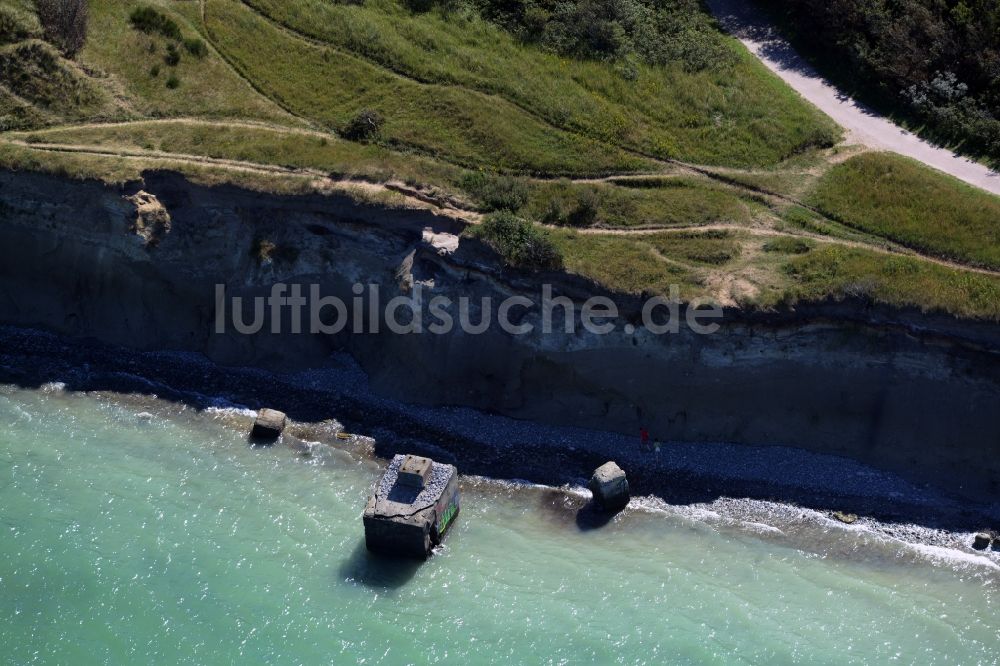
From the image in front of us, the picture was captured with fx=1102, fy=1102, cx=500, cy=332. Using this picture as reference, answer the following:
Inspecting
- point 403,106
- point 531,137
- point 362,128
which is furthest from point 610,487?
point 403,106

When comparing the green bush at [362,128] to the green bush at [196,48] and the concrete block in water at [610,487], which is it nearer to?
the green bush at [196,48]

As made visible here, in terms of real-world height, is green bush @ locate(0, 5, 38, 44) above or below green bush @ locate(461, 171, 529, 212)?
below

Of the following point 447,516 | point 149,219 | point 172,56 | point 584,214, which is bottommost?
point 447,516

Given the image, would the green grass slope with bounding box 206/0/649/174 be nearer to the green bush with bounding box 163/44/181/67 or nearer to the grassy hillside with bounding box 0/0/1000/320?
the grassy hillside with bounding box 0/0/1000/320

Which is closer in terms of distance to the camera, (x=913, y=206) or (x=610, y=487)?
(x=610, y=487)

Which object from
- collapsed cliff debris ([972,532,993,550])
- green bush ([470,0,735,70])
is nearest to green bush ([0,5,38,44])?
green bush ([470,0,735,70])

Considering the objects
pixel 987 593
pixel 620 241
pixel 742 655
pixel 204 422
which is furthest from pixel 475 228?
pixel 987 593

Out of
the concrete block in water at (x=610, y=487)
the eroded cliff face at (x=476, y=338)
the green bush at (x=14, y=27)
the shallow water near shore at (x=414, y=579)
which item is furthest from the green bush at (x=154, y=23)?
the concrete block in water at (x=610, y=487)

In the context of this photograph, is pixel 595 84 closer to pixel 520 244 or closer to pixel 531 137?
pixel 531 137
